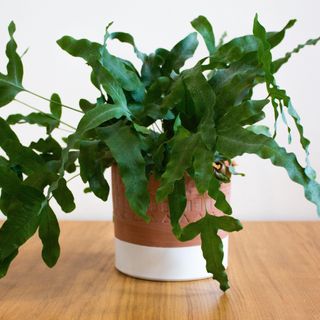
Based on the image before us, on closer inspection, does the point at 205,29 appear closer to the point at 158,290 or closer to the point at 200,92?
the point at 200,92

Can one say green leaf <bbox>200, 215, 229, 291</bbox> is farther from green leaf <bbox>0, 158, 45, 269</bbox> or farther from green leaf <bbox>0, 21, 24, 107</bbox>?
green leaf <bbox>0, 21, 24, 107</bbox>

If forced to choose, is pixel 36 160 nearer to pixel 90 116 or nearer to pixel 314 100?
pixel 90 116

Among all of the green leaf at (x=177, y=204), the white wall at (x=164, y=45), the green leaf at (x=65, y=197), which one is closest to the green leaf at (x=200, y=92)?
the green leaf at (x=177, y=204)

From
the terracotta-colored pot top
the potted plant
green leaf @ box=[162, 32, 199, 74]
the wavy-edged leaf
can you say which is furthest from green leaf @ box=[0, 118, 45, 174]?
the wavy-edged leaf

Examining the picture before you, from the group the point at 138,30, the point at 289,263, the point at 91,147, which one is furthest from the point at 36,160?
the point at 138,30

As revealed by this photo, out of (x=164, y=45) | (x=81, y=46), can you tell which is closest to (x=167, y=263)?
(x=81, y=46)

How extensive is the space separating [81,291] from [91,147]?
0.73 ft

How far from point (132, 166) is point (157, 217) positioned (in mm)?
160

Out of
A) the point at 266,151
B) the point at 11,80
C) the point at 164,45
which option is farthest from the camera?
the point at 164,45

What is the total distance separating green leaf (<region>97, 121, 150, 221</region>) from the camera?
78 cm

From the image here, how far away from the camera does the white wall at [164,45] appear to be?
1.50 m

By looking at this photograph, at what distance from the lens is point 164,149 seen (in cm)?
86

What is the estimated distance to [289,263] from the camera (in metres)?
1.08

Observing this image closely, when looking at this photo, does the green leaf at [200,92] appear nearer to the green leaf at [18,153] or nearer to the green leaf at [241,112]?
the green leaf at [241,112]
